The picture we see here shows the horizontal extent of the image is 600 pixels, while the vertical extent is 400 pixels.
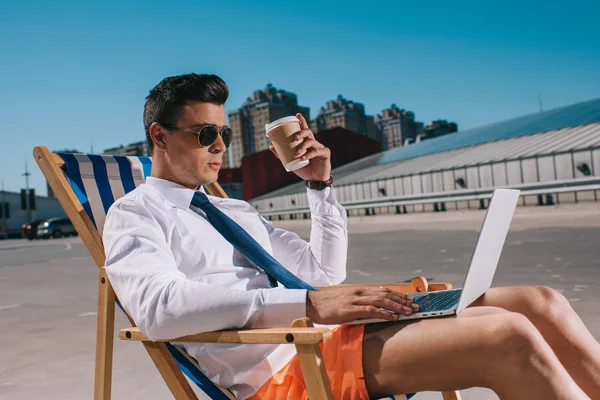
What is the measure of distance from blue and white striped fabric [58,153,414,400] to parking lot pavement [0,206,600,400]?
3.39ft

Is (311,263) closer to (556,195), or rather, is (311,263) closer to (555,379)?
(555,379)

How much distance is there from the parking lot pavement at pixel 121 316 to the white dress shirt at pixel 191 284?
1257mm

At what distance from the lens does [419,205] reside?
1839cm

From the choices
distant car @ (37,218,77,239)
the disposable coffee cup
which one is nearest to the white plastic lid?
the disposable coffee cup

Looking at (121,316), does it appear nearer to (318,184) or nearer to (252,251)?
(318,184)

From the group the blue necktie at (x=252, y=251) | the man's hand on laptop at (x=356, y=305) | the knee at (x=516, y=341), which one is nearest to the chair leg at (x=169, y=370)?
the blue necktie at (x=252, y=251)

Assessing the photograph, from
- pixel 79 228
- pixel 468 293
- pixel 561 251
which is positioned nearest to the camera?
pixel 468 293

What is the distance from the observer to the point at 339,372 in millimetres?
1570

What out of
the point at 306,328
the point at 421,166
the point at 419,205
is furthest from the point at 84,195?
the point at 421,166

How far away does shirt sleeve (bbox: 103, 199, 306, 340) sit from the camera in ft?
5.15

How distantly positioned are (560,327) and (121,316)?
172 inches

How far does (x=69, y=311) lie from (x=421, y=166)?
18.9 metres

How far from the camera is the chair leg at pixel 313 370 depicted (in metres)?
1.41

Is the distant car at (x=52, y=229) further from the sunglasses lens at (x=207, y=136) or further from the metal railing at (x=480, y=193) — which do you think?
the sunglasses lens at (x=207, y=136)
